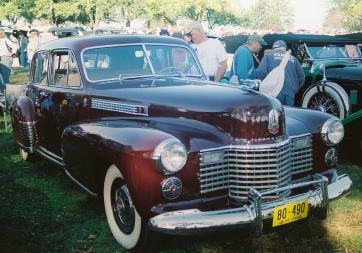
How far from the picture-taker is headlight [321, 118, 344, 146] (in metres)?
3.78

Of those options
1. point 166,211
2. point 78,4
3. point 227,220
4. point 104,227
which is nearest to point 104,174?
point 104,227

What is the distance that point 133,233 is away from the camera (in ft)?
10.8

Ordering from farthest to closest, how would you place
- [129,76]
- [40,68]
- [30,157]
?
[30,157] → [40,68] → [129,76]

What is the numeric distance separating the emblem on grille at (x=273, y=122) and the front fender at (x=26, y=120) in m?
3.17

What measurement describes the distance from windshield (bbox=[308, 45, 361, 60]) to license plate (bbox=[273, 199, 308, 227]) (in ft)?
16.3

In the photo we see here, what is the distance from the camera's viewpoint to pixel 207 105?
3344 mm

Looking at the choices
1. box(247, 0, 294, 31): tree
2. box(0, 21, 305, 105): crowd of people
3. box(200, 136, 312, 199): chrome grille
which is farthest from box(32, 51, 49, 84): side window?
box(247, 0, 294, 31): tree

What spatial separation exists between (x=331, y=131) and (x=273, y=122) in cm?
84

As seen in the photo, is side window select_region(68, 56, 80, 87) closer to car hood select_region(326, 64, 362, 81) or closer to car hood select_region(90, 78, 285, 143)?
car hood select_region(90, 78, 285, 143)

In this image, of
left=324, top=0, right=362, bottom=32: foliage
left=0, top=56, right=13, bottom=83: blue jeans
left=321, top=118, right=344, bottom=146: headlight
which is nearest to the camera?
left=321, top=118, right=344, bottom=146: headlight

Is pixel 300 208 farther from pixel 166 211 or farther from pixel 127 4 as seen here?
pixel 127 4

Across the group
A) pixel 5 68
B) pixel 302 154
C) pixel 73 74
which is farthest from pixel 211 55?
pixel 5 68

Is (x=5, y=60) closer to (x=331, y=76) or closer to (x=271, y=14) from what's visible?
(x=331, y=76)

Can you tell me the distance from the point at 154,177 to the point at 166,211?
0.83ft
